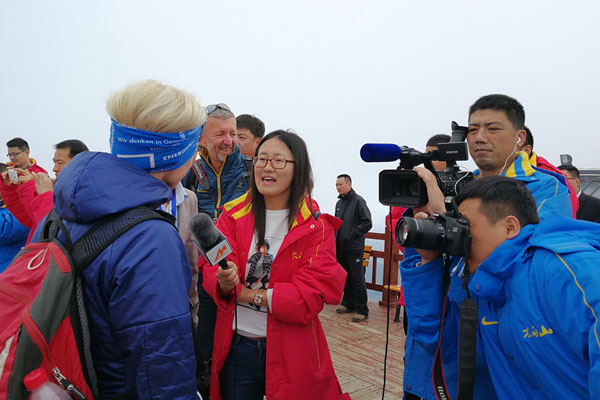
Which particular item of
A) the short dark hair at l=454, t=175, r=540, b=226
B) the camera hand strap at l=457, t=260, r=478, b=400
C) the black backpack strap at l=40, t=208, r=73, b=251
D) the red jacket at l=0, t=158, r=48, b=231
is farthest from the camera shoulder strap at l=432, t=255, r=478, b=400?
the red jacket at l=0, t=158, r=48, b=231

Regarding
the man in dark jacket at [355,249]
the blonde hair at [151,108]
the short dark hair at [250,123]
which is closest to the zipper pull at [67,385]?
the blonde hair at [151,108]

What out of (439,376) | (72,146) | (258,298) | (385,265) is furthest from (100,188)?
(385,265)

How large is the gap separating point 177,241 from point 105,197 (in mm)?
233

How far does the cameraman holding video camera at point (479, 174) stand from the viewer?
1757mm

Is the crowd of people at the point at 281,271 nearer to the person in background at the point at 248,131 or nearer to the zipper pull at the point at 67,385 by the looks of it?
the zipper pull at the point at 67,385

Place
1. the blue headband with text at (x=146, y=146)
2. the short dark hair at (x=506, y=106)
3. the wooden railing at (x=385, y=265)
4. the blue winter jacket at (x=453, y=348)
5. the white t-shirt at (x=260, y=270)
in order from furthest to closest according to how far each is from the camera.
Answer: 1. the wooden railing at (x=385, y=265)
2. the short dark hair at (x=506, y=106)
3. the white t-shirt at (x=260, y=270)
4. the blue winter jacket at (x=453, y=348)
5. the blue headband with text at (x=146, y=146)

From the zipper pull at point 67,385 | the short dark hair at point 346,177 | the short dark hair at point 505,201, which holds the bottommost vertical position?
the short dark hair at point 346,177

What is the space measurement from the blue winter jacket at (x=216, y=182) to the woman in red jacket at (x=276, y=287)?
532 mm

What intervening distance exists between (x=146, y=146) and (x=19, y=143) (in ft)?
19.8

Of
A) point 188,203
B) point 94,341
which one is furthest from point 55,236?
point 188,203

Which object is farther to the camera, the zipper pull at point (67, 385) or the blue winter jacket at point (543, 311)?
the blue winter jacket at point (543, 311)

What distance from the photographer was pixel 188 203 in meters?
2.11

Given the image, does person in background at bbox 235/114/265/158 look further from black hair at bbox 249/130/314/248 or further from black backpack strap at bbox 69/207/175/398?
black backpack strap at bbox 69/207/175/398

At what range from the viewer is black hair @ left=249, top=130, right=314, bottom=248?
218 centimetres
